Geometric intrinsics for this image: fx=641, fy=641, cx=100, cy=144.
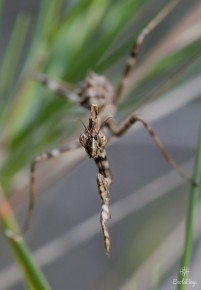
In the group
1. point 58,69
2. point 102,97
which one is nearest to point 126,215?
point 102,97

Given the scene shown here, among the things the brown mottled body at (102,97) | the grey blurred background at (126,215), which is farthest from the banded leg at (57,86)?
the grey blurred background at (126,215)

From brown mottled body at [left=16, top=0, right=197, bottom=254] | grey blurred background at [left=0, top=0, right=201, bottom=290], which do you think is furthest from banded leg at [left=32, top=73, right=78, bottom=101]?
grey blurred background at [left=0, top=0, right=201, bottom=290]

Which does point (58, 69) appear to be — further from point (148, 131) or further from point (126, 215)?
point (126, 215)

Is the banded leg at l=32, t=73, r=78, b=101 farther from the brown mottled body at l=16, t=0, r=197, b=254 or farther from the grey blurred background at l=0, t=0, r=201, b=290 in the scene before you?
the grey blurred background at l=0, t=0, r=201, b=290

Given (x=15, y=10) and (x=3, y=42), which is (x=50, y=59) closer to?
(x=15, y=10)

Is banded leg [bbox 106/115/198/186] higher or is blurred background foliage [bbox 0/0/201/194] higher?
blurred background foliage [bbox 0/0/201/194]

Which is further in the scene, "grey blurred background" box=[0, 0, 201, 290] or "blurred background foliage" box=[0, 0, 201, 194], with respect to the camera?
"grey blurred background" box=[0, 0, 201, 290]
